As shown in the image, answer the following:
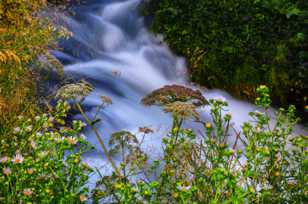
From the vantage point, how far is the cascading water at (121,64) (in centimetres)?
556

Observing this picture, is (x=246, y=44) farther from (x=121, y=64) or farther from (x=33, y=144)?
(x=33, y=144)

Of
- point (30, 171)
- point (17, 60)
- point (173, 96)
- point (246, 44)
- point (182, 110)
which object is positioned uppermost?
point (246, 44)

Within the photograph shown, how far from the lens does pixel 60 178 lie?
2049 mm

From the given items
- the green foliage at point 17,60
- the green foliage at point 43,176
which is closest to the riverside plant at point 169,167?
the green foliage at point 43,176

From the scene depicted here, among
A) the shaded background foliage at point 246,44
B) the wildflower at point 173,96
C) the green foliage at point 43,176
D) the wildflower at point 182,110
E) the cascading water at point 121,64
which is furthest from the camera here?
the shaded background foliage at point 246,44

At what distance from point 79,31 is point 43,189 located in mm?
5739

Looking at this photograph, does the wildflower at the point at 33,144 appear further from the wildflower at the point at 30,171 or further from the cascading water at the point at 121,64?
the cascading water at the point at 121,64

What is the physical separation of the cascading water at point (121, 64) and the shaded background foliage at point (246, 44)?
0.27 meters

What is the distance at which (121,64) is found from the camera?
7.05m

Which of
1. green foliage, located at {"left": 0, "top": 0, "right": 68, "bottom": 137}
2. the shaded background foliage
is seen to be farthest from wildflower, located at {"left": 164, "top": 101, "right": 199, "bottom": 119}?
the shaded background foliage

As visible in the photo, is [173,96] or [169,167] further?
[173,96]

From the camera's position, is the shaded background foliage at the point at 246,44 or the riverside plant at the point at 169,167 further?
the shaded background foliage at the point at 246,44

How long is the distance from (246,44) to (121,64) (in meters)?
1.98

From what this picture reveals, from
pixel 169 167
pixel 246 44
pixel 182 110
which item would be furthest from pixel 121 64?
pixel 182 110
